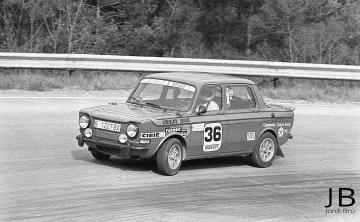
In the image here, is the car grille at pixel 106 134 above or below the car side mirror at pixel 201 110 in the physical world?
below

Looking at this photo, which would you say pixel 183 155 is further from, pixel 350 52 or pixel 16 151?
pixel 350 52

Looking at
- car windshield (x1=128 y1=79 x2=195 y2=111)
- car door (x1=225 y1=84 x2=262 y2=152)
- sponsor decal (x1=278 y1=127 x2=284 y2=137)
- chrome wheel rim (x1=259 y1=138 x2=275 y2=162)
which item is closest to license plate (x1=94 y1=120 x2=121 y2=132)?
car windshield (x1=128 y1=79 x2=195 y2=111)

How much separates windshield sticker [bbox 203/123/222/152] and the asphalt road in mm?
389

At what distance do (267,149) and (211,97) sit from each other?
1.41 meters

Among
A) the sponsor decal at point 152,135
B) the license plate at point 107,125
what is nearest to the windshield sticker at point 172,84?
the sponsor decal at point 152,135

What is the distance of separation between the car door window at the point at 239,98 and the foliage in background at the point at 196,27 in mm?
14772

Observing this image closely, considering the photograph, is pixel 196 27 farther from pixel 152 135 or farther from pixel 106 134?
pixel 152 135

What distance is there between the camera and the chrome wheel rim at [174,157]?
1041 centimetres

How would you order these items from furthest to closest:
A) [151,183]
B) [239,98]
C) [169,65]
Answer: [169,65], [239,98], [151,183]

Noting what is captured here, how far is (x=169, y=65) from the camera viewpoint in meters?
20.5

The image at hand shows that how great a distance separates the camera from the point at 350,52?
2906cm

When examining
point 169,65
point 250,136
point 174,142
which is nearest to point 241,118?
point 250,136

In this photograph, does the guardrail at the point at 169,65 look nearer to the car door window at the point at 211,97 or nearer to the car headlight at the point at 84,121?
the car door window at the point at 211,97

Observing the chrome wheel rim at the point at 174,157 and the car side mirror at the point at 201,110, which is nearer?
the chrome wheel rim at the point at 174,157
